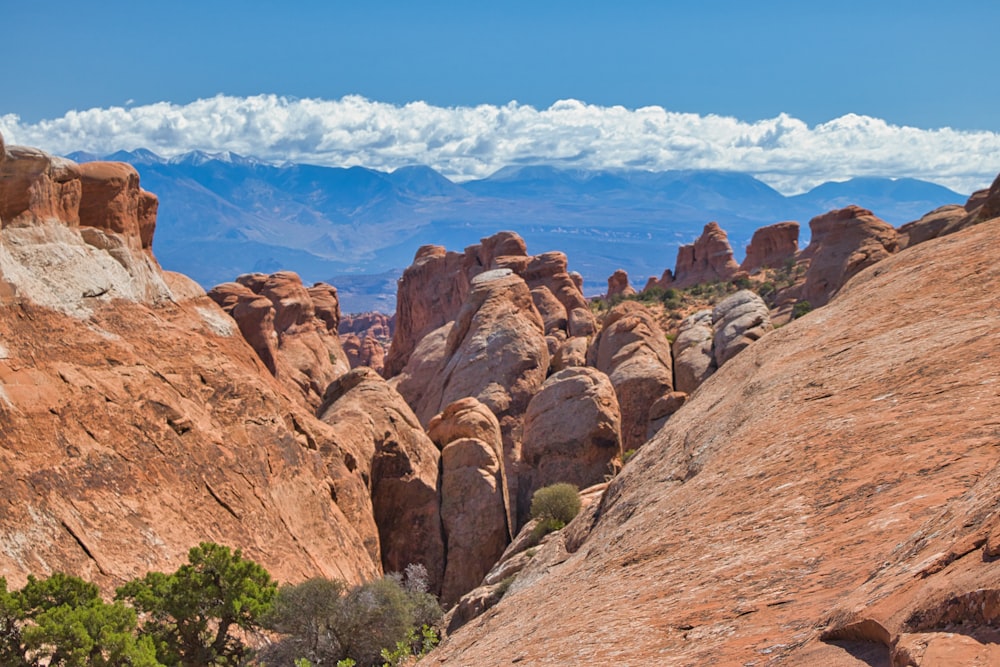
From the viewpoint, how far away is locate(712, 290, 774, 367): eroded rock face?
146ft

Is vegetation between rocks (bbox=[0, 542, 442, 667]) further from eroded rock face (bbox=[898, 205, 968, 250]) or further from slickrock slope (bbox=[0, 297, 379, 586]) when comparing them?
eroded rock face (bbox=[898, 205, 968, 250])

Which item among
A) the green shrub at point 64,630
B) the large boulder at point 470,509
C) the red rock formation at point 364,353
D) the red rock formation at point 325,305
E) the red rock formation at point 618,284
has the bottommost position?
the large boulder at point 470,509

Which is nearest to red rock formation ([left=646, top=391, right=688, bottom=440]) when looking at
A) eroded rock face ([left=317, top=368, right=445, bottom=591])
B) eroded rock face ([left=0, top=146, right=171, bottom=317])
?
eroded rock face ([left=317, top=368, right=445, bottom=591])

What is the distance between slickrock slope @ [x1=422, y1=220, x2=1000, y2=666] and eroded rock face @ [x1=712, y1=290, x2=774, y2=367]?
2518 cm

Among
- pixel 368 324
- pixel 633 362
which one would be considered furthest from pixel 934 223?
pixel 368 324

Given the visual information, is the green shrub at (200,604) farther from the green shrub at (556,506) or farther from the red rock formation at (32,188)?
the red rock formation at (32,188)

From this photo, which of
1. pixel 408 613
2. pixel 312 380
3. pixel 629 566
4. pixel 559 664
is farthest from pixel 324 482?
pixel 312 380

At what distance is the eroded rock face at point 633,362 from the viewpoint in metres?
41.2

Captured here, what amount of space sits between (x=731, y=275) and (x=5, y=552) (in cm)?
9908

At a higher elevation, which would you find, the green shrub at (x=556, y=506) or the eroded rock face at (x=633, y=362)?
the eroded rock face at (x=633, y=362)

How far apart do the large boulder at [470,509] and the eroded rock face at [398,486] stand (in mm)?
410

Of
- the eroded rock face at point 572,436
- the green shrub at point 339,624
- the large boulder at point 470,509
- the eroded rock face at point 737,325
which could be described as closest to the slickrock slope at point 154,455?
the green shrub at point 339,624

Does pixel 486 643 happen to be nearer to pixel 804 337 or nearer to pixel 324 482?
pixel 804 337

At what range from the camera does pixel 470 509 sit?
30.7 meters
